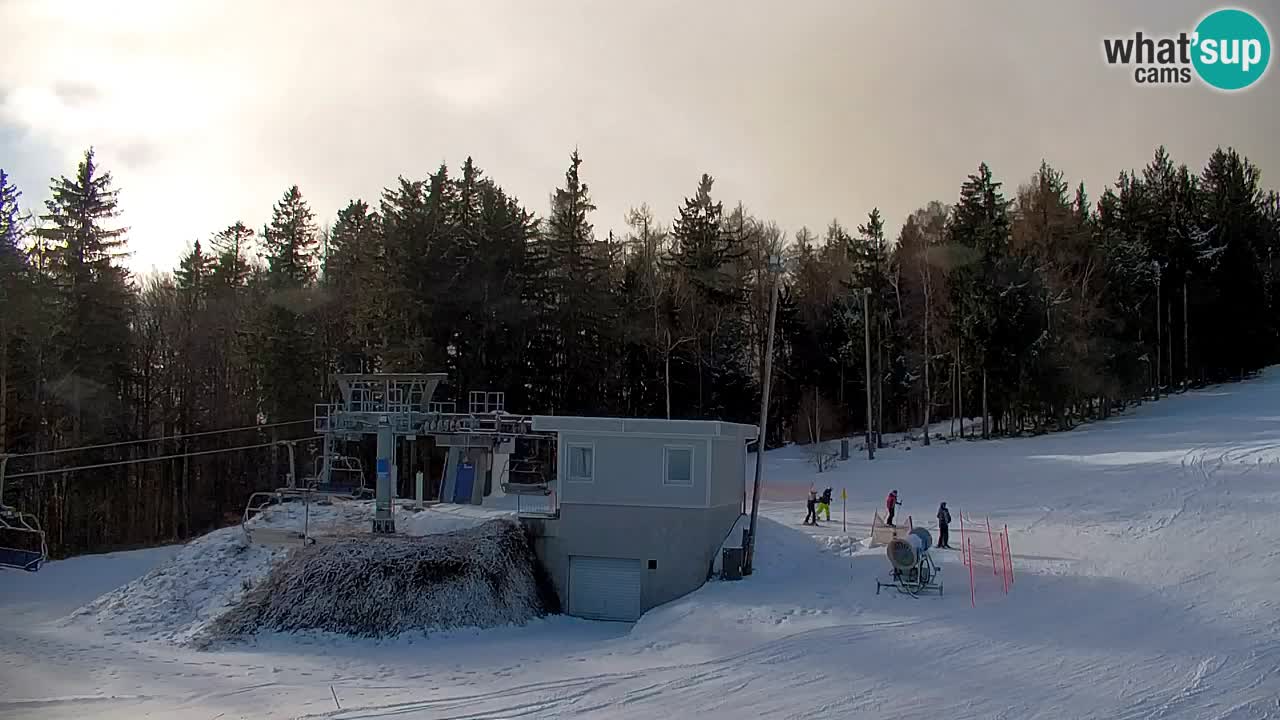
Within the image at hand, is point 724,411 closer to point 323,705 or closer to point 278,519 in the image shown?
point 278,519

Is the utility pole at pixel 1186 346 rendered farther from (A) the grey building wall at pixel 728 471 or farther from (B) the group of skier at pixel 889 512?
(A) the grey building wall at pixel 728 471

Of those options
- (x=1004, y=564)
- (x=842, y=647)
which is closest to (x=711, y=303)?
(x=1004, y=564)

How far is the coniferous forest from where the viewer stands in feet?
129

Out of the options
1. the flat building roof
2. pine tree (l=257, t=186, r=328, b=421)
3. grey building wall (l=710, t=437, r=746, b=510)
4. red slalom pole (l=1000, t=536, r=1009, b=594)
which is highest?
pine tree (l=257, t=186, r=328, b=421)

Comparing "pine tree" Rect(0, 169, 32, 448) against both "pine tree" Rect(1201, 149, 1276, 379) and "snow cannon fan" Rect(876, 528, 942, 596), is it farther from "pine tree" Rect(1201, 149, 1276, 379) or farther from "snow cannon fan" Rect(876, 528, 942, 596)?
"pine tree" Rect(1201, 149, 1276, 379)

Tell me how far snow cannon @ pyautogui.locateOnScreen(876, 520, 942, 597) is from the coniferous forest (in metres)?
24.2

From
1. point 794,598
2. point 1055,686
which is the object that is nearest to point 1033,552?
point 794,598

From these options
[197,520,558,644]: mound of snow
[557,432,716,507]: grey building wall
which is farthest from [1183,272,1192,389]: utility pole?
[197,520,558,644]: mound of snow

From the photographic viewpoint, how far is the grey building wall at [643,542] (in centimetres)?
2409

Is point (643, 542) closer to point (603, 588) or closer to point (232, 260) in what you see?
point (603, 588)

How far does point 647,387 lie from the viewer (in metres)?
50.3

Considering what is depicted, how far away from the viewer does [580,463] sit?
2467 cm

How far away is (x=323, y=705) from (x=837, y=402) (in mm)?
48227

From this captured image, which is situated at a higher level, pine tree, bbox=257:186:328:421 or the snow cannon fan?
pine tree, bbox=257:186:328:421
